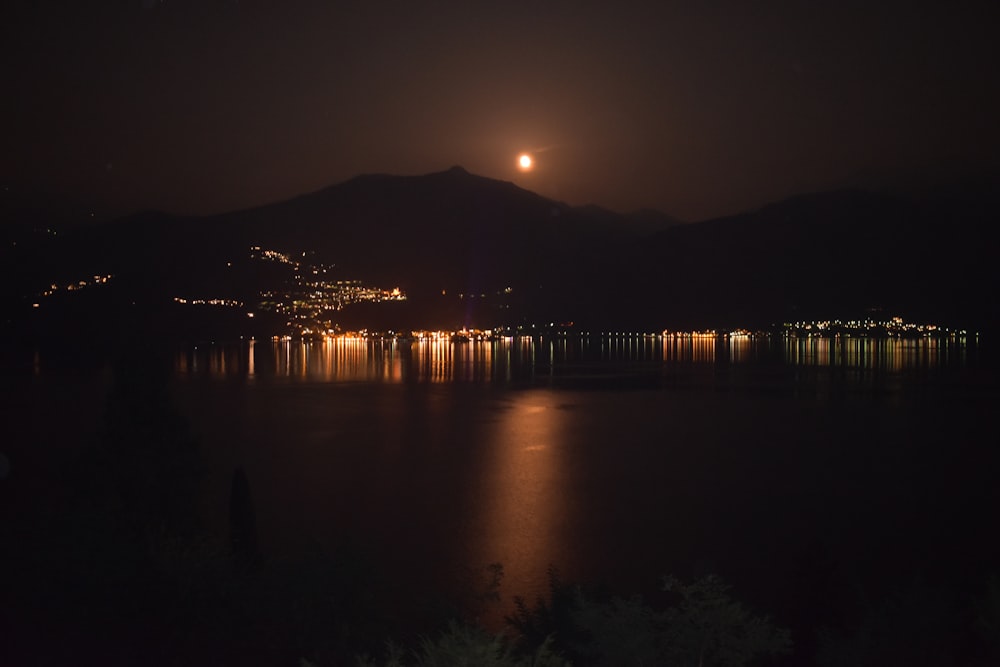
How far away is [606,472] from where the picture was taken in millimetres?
14266

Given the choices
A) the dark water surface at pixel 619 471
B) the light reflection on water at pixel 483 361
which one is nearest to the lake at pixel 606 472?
the dark water surface at pixel 619 471

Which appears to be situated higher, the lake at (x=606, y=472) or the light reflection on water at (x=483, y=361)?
the light reflection on water at (x=483, y=361)

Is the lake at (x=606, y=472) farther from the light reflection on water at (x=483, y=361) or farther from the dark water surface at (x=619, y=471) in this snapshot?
the light reflection on water at (x=483, y=361)

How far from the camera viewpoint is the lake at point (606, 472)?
8.99 metres

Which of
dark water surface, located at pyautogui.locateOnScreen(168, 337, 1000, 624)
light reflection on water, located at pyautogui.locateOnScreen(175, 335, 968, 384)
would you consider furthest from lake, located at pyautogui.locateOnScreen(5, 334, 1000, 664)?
light reflection on water, located at pyautogui.locateOnScreen(175, 335, 968, 384)

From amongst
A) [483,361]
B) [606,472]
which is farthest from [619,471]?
[483,361]

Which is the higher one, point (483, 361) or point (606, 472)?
point (483, 361)

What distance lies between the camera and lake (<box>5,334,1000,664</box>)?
8.99 metres

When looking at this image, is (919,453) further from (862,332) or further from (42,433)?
(862,332)

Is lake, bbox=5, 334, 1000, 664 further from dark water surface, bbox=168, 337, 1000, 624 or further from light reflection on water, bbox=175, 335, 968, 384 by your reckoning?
light reflection on water, bbox=175, 335, 968, 384

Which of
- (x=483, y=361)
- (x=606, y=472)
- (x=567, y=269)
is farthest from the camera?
(x=567, y=269)

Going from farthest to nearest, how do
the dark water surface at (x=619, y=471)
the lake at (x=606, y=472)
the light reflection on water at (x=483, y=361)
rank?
the light reflection on water at (x=483, y=361), the dark water surface at (x=619, y=471), the lake at (x=606, y=472)

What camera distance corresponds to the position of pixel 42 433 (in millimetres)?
18359

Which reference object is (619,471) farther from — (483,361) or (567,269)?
(567,269)
